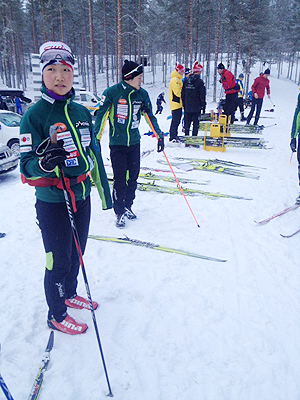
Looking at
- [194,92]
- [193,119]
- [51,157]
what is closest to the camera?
[51,157]

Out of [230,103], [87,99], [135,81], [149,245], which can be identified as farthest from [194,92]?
[87,99]

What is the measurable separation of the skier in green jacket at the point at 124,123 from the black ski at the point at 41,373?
2355mm

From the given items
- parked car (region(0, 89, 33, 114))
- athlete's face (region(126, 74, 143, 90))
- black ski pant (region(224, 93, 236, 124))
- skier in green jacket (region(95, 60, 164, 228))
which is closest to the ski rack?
black ski pant (region(224, 93, 236, 124))

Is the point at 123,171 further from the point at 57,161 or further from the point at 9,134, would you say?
the point at 9,134

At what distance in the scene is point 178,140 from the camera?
392 inches

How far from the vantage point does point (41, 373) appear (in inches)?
83.7

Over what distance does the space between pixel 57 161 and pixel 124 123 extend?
251 centimetres

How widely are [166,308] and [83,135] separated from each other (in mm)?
1826

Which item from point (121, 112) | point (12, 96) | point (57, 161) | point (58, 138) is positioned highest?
point (12, 96)

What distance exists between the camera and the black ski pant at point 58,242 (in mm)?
2236

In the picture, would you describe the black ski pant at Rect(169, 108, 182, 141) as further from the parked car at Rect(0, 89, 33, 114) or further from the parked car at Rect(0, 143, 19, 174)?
the parked car at Rect(0, 89, 33, 114)

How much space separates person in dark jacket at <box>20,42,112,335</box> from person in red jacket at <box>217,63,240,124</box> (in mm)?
9273

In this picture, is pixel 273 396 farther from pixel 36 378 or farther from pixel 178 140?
pixel 178 140

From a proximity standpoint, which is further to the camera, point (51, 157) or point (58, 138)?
point (58, 138)
